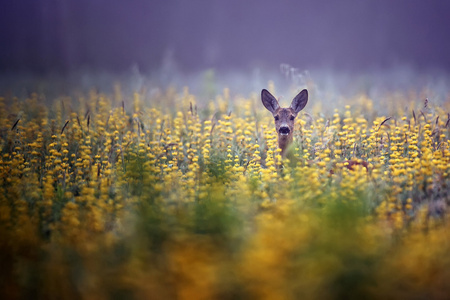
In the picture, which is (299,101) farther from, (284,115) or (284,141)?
(284,141)

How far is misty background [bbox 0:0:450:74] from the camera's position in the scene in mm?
17656

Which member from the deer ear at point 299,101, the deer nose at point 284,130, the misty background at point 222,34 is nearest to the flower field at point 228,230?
the deer nose at point 284,130

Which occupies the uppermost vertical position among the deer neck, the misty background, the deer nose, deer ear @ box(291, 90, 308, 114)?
the misty background

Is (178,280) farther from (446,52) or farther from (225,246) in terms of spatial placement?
(446,52)

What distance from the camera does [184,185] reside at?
171 inches

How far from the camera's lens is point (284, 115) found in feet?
18.7

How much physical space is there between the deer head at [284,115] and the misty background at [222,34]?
452 inches

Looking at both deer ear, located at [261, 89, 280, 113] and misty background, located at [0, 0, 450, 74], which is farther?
misty background, located at [0, 0, 450, 74]

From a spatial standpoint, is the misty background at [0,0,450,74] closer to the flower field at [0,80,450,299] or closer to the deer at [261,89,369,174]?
the deer at [261,89,369,174]

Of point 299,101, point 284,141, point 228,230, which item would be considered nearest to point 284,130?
point 284,141

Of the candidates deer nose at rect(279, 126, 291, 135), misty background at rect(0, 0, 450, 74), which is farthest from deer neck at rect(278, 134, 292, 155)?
misty background at rect(0, 0, 450, 74)

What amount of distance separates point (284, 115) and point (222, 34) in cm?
1719

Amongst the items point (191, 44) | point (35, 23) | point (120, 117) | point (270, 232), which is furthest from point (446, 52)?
point (270, 232)

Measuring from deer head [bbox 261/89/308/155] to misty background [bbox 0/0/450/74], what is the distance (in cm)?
1149
